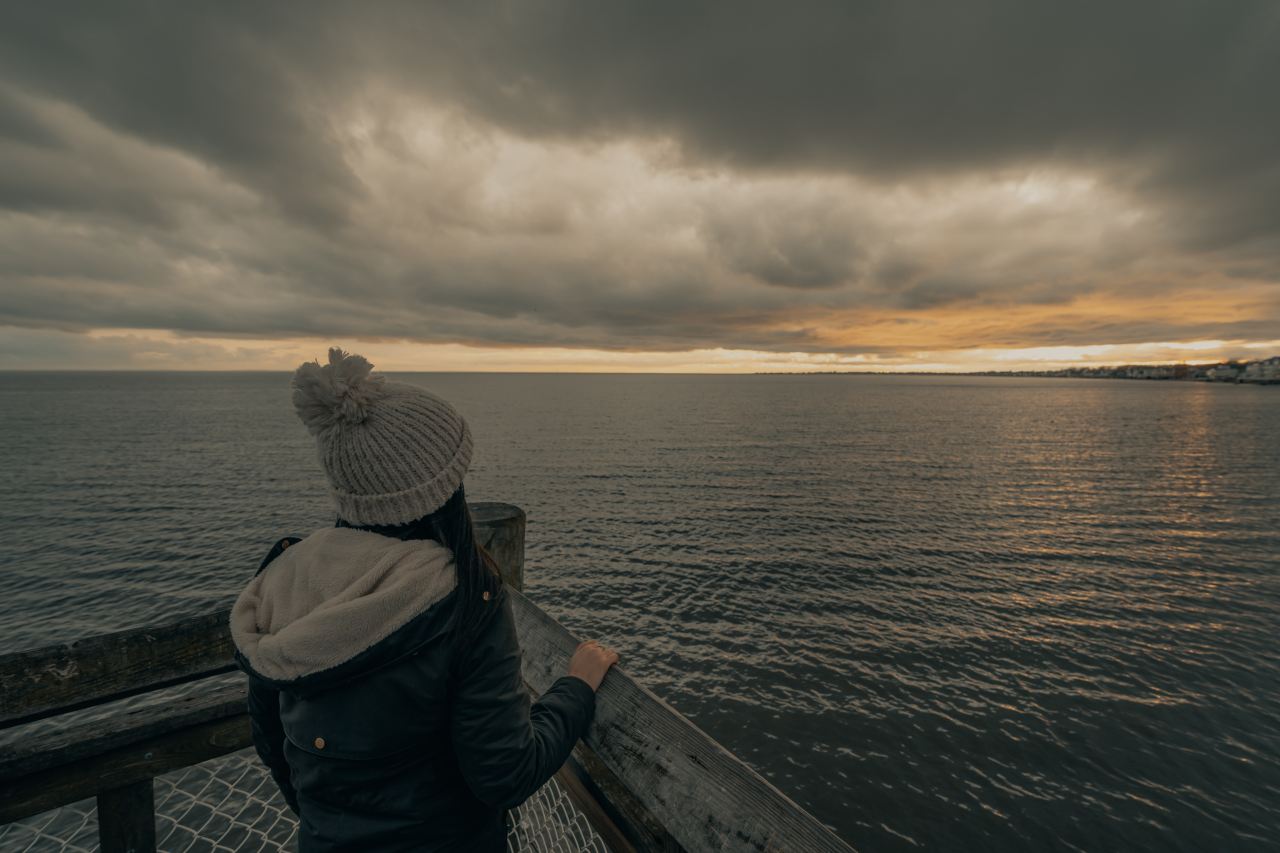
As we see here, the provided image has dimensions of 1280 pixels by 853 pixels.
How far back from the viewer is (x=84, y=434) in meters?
63.0

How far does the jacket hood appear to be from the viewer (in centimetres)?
176

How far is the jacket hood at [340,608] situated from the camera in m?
1.76

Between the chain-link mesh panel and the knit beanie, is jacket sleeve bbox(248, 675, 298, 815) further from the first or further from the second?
the chain-link mesh panel

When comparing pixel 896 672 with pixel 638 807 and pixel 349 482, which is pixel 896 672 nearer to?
pixel 638 807

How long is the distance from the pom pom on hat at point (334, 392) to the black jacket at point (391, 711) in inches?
16.8

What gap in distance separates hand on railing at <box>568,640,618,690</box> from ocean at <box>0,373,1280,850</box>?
11579 mm

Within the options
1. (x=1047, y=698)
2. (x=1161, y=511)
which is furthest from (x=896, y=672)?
(x=1161, y=511)

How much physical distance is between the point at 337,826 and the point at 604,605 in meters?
18.5

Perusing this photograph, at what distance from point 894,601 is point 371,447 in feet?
69.5

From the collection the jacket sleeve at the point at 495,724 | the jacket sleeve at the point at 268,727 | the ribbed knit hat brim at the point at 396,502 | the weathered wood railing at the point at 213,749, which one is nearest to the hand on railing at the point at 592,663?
the weathered wood railing at the point at 213,749

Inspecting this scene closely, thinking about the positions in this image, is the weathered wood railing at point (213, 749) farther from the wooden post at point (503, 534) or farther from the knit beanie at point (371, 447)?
the wooden post at point (503, 534)

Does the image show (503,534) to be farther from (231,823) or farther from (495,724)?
(495,724)

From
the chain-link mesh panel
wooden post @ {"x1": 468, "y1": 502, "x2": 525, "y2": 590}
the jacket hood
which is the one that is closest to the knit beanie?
the jacket hood

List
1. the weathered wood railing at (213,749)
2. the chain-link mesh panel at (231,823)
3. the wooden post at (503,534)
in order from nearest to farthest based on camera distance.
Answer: the weathered wood railing at (213,749) → the chain-link mesh panel at (231,823) → the wooden post at (503,534)
